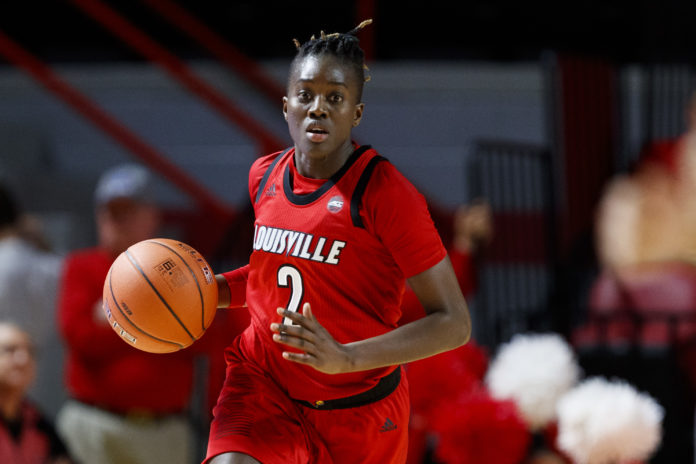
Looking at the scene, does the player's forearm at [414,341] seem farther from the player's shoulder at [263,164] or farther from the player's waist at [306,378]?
the player's shoulder at [263,164]

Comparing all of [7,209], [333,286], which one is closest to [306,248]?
[333,286]

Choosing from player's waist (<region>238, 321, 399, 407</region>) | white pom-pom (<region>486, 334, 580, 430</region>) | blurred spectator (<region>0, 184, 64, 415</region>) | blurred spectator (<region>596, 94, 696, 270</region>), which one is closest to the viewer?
player's waist (<region>238, 321, 399, 407</region>)

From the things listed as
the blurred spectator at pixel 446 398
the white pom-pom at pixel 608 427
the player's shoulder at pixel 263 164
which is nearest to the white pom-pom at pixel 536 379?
the blurred spectator at pixel 446 398

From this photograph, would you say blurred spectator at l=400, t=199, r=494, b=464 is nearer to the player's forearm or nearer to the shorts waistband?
the shorts waistband

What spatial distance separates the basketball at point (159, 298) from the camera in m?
2.10

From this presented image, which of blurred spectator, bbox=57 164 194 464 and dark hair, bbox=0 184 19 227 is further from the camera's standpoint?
dark hair, bbox=0 184 19 227

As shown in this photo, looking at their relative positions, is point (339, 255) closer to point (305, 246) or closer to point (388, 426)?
point (305, 246)

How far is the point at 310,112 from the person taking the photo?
2.04 m

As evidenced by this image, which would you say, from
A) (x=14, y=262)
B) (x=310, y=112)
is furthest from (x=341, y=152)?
(x=14, y=262)

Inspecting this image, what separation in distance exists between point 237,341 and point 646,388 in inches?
104

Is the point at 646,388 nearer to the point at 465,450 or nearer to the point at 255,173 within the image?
the point at 465,450

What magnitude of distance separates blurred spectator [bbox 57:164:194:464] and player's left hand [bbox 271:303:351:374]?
84.0 inches

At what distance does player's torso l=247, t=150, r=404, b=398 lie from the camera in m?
2.09

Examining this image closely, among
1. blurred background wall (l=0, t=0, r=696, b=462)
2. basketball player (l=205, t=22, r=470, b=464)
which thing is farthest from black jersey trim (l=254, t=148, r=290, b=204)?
blurred background wall (l=0, t=0, r=696, b=462)
